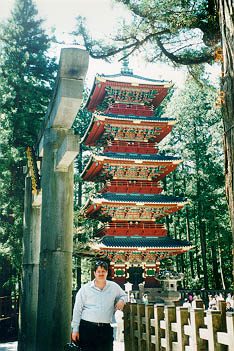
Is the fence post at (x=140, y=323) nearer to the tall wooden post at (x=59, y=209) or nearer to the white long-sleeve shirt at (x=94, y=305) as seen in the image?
the white long-sleeve shirt at (x=94, y=305)

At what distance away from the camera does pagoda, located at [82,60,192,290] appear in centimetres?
2102

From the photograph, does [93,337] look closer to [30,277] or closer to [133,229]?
[30,277]

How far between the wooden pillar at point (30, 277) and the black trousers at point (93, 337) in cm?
228

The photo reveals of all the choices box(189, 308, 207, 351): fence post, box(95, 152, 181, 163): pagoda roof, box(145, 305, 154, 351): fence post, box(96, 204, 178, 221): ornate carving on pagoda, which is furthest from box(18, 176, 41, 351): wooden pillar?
box(96, 204, 178, 221): ornate carving on pagoda

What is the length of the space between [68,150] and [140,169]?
18.5 metres

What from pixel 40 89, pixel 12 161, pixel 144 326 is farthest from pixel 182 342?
pixel 40 89

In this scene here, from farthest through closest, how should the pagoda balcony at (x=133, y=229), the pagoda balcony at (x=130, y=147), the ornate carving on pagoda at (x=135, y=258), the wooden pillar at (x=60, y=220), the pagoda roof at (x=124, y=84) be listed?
the pagoda balcony at (x=130, y=147) → the pagoda roof at (x=124, y=84) → the ornate carving on pagoda at (x=135, y=258) → the pagoda balcony at (x=133, y=229) → the wooden pillar at (x=60, y=220)

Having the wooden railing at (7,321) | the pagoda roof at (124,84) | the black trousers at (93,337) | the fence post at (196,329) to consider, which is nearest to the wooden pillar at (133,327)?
the black trousers at (93,337)

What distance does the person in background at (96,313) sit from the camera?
3072 millimetres

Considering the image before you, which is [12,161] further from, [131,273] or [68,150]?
[68,150]

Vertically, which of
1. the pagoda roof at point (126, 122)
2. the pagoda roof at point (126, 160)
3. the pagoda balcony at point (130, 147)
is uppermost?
the pagoda roof at point (126, 122)

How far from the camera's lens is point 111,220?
21688mm

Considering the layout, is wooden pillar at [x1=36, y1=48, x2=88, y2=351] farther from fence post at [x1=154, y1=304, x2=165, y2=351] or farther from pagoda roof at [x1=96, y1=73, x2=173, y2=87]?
pagoda roof at [x1=96, y1=73, x2=173, y2=87]

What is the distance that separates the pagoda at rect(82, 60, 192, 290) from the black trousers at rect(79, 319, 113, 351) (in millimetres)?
17059
